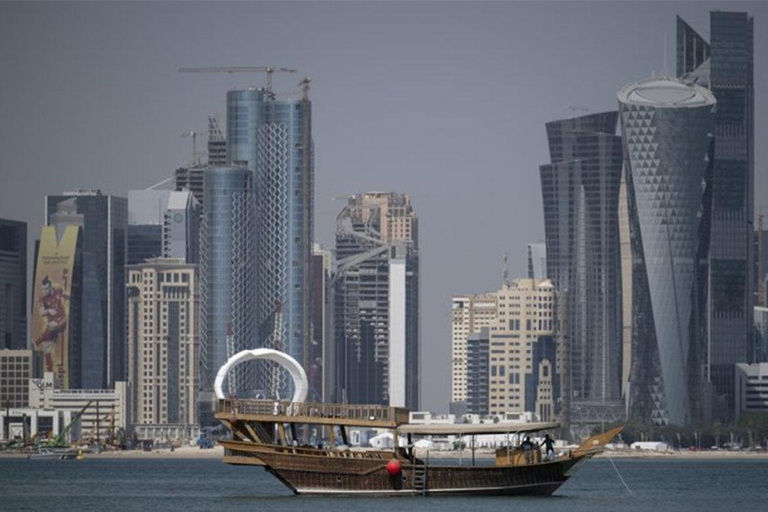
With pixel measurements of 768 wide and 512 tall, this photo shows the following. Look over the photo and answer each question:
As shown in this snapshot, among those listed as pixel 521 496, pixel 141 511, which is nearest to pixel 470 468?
pixel 521 496

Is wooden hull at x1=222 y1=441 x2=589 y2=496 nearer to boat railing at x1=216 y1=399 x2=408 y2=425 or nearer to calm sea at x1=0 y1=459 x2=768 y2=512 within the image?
calm sea at x1=0 y1=459 x2=768 y2=512

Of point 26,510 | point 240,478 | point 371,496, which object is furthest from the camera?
point 240,478

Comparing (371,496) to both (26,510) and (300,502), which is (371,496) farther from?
(26,510)

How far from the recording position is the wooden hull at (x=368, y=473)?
115 meters

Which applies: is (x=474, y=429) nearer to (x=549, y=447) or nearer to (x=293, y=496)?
(x=549, y=447)

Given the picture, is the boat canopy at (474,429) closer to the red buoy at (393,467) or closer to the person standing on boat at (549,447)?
the red buoy at (393,467)

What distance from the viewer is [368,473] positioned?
115 metres

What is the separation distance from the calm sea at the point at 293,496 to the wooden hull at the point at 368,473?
65 centimetres

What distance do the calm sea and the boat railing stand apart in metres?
4.32

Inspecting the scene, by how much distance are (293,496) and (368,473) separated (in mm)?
8152

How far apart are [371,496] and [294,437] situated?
18.3 feet

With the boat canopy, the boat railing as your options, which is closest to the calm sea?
the boat canopy

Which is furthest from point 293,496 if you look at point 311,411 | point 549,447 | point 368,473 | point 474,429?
point 549,447

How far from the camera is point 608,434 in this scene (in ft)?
386
